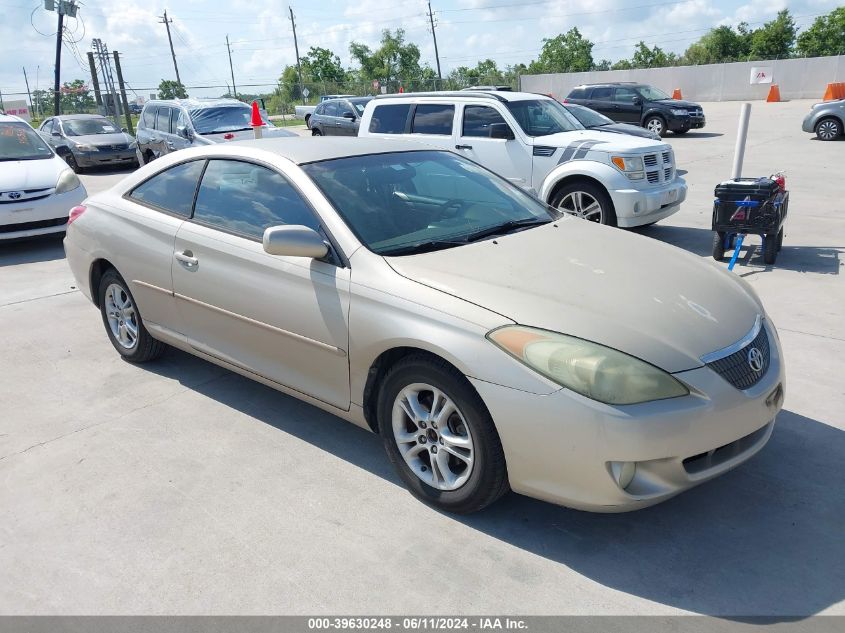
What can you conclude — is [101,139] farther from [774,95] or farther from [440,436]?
[774,95]

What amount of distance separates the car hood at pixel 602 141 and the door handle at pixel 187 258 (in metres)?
5.44

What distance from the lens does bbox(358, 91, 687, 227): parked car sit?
8.22 meters

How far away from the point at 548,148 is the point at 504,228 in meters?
4.99

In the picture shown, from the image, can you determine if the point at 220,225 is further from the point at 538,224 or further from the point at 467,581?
the point at 467,581

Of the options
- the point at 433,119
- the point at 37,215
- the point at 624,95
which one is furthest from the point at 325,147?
the point at 624,95

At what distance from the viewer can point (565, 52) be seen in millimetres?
84562

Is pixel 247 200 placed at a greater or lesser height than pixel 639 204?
greater

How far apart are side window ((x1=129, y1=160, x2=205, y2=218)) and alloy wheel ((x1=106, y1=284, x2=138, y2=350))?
0.68 m

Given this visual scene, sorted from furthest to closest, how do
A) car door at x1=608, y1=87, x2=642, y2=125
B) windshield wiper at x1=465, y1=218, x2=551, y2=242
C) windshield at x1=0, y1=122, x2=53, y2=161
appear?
car door at x1=608, y1=87, x2=642, y2=125
windshield at x1=0, y1=122, x2=53, y2=161
windshield wiper at x1=465, y1=218, x2=551, y2=242

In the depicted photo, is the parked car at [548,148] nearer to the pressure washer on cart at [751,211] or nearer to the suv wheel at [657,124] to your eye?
the pressure washer on cart at [751,211]

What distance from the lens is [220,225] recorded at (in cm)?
423

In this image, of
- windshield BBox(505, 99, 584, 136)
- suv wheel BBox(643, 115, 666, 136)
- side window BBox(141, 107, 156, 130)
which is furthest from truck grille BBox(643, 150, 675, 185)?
suv wheel BBox(643, 115, 666, 136)

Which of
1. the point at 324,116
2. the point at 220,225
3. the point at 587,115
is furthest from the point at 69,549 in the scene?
the point at 324,116

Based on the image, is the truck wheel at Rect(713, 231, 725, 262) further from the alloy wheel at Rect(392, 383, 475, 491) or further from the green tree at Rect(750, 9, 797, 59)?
the green tree at Rect(750, 9, 797, 59)
